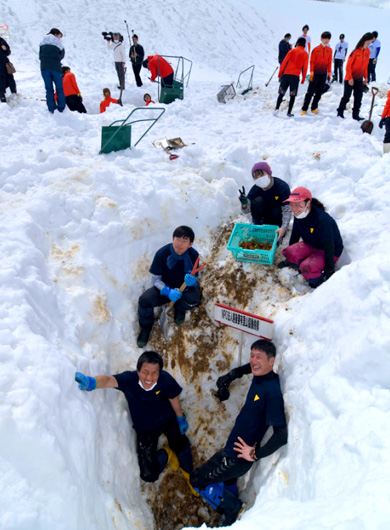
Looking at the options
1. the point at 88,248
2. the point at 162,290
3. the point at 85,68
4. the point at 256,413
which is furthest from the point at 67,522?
the point at 85,68

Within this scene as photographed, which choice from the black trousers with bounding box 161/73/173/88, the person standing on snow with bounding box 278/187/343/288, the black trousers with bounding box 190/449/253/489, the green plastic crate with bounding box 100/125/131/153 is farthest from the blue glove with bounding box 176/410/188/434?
the black trousers with bounding box 161/73/173/88

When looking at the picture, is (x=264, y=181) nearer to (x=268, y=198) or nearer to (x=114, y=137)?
(x=268, y=198)

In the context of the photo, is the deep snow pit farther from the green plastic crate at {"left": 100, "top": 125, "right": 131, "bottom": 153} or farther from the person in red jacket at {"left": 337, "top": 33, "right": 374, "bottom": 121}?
the person in red jacket at {"left": 337, "top": 33, "right": 374, "bottom": 121}

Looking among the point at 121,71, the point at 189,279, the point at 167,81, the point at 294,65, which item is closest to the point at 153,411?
the point at 189,279

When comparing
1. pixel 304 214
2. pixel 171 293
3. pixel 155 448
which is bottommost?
pixel 155 448

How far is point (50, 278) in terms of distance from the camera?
4.25 meters

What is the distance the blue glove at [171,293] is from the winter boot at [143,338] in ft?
1.75

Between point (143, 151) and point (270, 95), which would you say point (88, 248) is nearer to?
point (143, 151)

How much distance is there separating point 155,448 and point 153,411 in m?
0.44

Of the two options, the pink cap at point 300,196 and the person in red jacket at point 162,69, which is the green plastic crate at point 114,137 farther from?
the person in red jacket at point 162,69

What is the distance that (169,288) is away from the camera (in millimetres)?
4492

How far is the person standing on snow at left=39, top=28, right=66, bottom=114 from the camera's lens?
701 centimetres

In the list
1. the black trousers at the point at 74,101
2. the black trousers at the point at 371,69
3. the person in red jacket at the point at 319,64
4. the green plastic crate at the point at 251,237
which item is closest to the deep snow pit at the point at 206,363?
the green plastic crate at the point at 251,237

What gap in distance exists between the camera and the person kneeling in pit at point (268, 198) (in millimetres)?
4691
